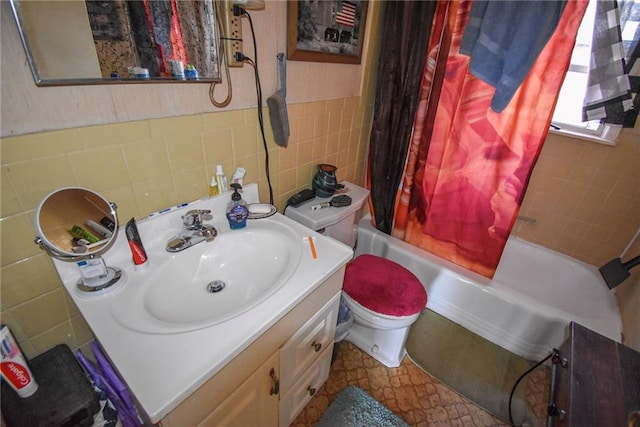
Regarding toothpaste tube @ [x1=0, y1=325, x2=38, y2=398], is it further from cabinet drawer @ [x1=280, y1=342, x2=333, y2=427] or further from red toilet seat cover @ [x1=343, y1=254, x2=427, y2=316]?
red toilet seat cover @ [x1=343, y1=254, x2=427, y2=316]

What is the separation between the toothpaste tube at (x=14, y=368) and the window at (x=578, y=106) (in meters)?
2.28

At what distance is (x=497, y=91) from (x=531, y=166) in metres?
0.34

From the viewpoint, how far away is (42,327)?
2.33 feet

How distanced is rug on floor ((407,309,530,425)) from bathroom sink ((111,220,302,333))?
1.06 m

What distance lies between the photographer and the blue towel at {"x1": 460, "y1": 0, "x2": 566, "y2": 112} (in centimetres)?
98

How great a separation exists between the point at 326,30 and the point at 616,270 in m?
1.89

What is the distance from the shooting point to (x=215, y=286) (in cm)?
82

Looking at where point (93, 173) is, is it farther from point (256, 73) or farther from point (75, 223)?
point (256, 73)

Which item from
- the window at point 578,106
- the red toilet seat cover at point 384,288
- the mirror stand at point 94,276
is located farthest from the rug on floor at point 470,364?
the mirror stand at point 94,276

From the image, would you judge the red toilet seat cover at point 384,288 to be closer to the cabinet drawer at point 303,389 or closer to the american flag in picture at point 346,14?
the cabinet drawer at point 303,389

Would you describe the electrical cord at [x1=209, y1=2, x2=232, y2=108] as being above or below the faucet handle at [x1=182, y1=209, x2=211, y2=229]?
above

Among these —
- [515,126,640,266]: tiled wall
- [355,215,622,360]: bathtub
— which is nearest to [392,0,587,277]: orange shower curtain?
[355,215,622,360]: bathtub

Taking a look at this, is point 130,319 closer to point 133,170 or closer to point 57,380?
point 57,380

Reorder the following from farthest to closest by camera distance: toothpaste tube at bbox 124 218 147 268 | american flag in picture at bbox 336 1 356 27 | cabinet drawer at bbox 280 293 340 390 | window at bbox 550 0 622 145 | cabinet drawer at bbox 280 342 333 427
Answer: window at bbox 550 0 622 145, american flag in picture at bbox 336 1 356 27, cabinet drawer at bbox 280 342 333 427, cabinet drawer at bbox 280 293 340 390, toothpaste tube at bbox 124 218 147 268
